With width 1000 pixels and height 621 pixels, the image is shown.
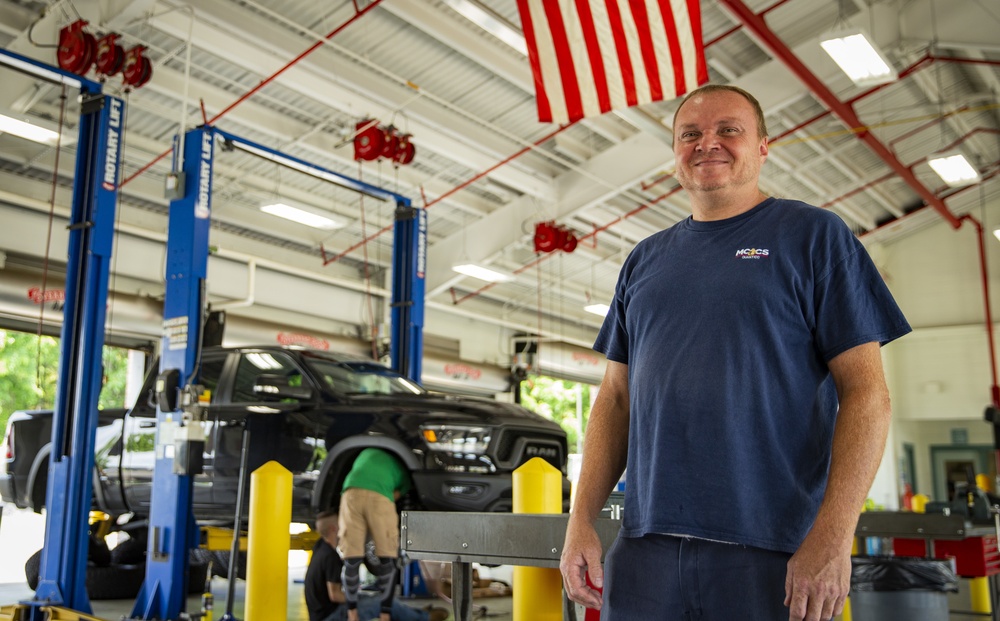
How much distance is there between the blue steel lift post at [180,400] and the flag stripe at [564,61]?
2683 millimetres

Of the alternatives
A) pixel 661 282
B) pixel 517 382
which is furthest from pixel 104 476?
pixel 517 382

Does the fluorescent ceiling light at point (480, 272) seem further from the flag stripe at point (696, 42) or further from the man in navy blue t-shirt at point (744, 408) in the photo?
the man in navy blue t-shirt at point (744, 408)

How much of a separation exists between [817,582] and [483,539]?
4.02 feet

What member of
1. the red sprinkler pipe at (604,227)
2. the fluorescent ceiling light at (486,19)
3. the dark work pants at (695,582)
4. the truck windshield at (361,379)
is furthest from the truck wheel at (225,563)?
the red sprinkler pipe at (604,227)

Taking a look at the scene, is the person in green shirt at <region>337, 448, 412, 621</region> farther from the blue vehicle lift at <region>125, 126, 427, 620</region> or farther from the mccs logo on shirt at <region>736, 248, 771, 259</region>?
the mccs logo on shirt at <region>736, 248, 771, 259</region>

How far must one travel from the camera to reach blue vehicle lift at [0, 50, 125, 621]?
21.2 feet

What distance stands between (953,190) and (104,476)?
18.3 metres

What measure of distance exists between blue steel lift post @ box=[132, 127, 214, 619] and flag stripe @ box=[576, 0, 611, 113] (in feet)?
9.53

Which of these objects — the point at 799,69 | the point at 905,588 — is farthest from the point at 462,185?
the point at 905,588

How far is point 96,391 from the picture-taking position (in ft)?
22.1

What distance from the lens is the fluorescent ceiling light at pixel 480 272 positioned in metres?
14.8

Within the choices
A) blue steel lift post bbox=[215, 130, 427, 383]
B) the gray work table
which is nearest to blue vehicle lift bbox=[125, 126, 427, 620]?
blue steel lift post bbox=[215, 130, 427, 383]

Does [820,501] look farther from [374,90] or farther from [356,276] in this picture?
[356,276]

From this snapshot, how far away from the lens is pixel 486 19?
900 cm
